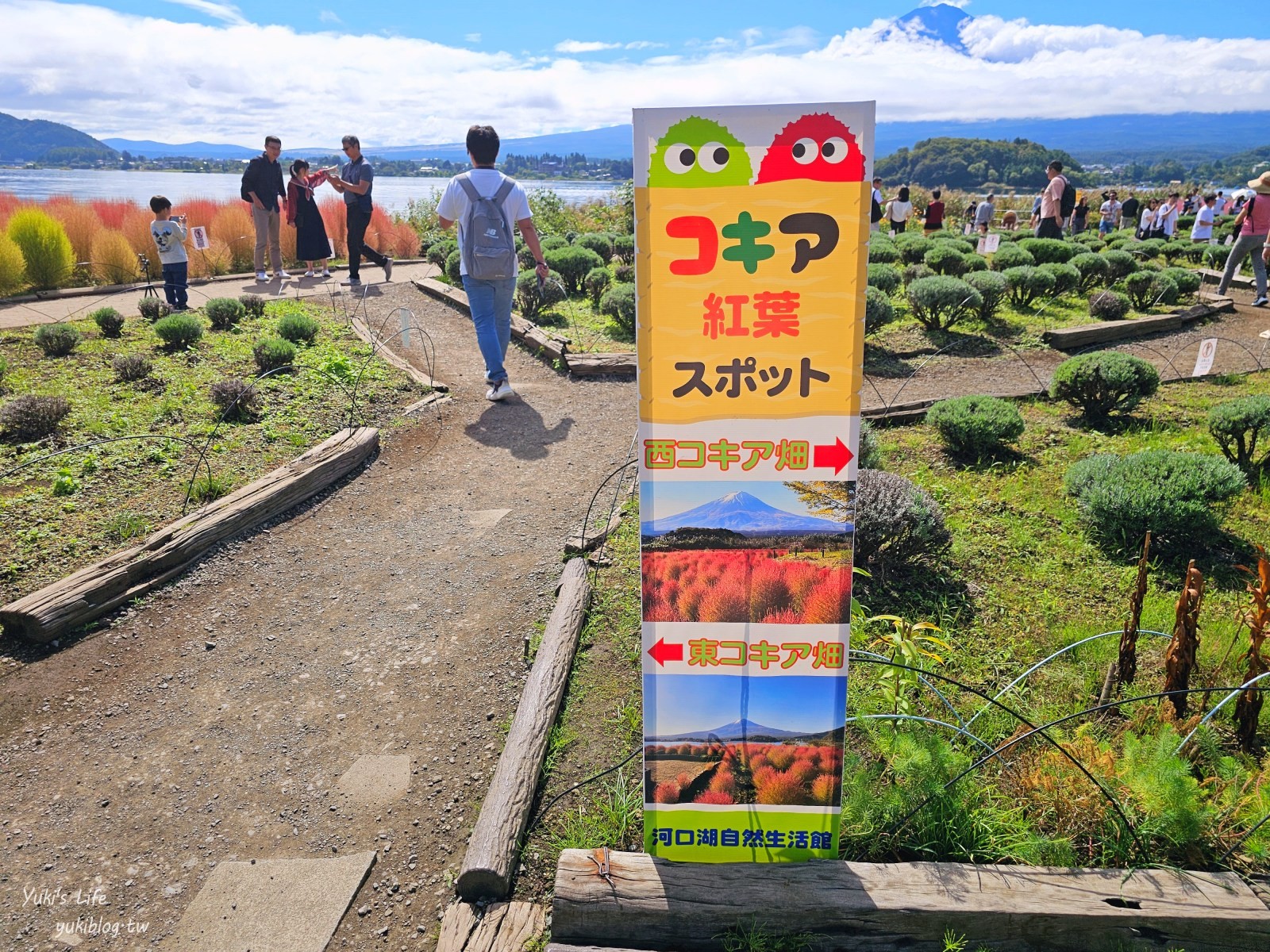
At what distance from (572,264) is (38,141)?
102 meters

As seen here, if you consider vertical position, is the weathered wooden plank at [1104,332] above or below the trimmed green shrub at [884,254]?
below

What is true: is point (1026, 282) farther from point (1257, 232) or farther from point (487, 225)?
point (487, 225)

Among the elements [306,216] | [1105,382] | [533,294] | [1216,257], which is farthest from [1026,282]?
[306,216]

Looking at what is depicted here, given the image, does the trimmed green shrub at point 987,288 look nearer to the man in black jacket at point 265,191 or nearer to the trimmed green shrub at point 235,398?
the trimmed green shrub at point 235,398

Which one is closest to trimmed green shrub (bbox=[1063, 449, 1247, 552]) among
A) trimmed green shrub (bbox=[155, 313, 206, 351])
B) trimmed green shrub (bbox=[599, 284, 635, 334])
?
trimmed green shrub (bbox=[599, 284, 635, 334])

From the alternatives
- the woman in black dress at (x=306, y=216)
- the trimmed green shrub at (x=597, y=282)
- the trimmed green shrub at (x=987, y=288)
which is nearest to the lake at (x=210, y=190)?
the woman in black dress at (x=306, y=216)

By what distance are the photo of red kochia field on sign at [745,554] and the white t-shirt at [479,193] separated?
16.4ft

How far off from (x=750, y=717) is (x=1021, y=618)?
2439mm

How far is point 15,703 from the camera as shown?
11.1 feet

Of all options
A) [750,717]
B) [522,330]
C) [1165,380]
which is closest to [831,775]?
[750,717]

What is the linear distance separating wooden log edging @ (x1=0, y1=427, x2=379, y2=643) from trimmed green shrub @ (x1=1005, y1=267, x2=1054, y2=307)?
955cm

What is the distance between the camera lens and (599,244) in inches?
591

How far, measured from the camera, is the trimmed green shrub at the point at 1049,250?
13.4 m

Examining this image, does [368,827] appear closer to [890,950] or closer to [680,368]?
[890,950]
